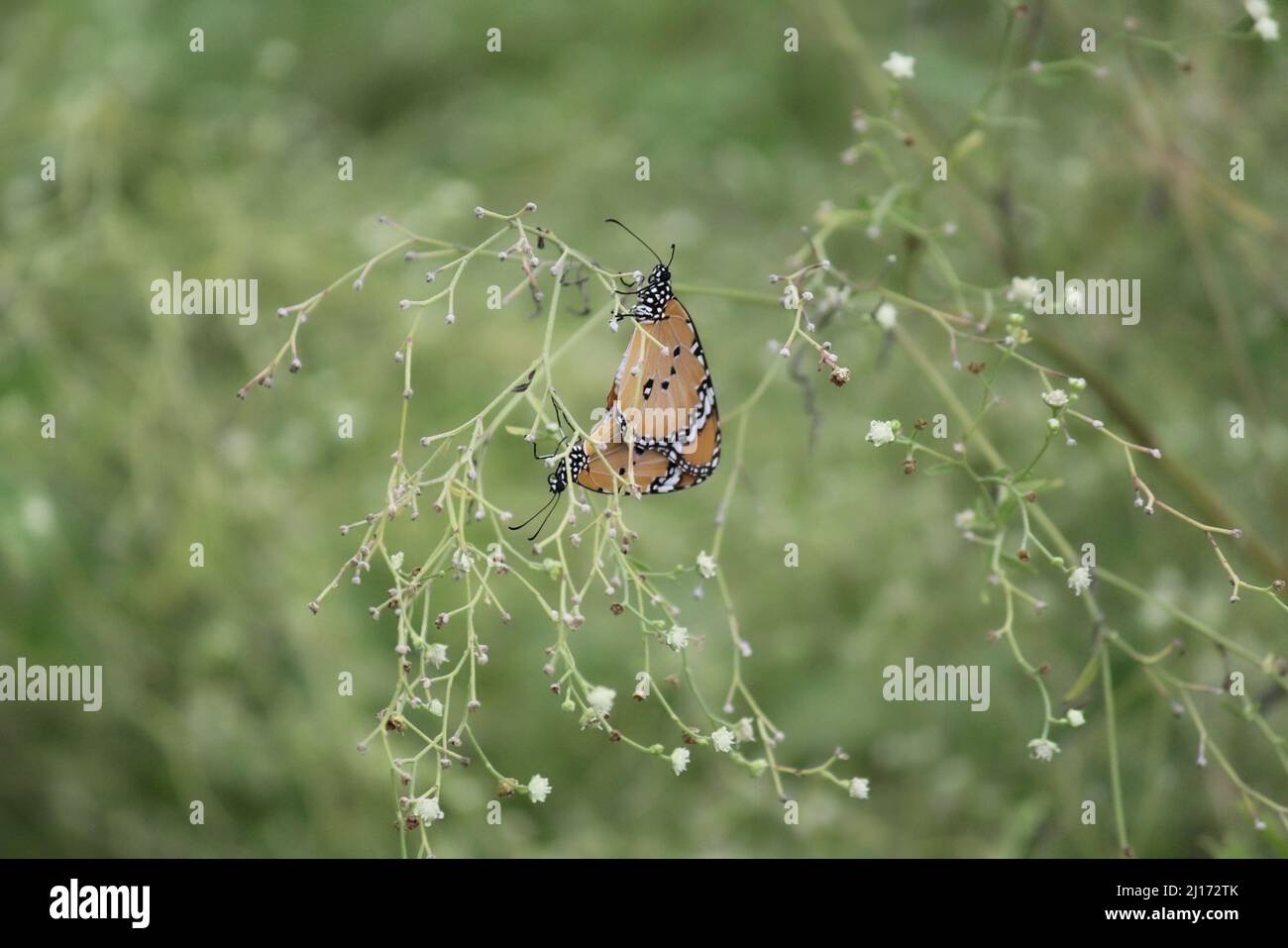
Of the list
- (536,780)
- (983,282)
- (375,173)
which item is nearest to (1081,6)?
(983,282)

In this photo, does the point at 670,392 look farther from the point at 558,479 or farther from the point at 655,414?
the point at 558,479

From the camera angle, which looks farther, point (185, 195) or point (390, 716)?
point (185, 195)

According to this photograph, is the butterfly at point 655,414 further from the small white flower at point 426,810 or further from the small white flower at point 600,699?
the small white flower at point 426,810

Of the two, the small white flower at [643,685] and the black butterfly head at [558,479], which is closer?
the small white flower at [643,685]

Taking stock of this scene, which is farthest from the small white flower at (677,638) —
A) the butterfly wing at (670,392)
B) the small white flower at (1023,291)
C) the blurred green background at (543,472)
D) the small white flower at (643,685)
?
the blurred green background at (543,472)

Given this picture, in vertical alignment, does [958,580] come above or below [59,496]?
below

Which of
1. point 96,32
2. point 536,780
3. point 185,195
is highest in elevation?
point 96,32

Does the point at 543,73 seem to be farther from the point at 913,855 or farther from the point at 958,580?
the point at 913,855
